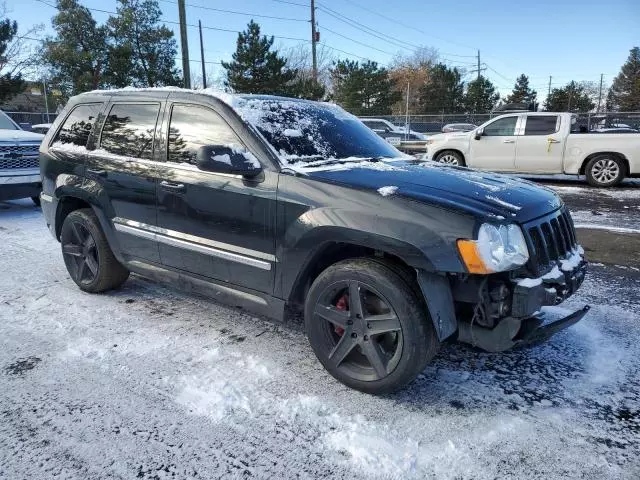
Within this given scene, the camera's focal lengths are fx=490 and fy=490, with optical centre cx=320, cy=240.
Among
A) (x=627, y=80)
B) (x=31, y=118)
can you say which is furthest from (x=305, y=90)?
(x=627, y=80)

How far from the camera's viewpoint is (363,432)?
2.50m

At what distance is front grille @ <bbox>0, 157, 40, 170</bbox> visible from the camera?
8.12 m

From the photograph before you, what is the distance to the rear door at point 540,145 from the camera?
11602 mm

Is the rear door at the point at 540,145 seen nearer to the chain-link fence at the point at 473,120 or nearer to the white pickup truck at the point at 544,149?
the white pickup truck at the point at 544,149

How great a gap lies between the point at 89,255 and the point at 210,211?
1.74 metres

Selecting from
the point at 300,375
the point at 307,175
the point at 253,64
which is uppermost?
the point at 253,64

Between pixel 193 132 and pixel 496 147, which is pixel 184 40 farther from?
pixel 193 132

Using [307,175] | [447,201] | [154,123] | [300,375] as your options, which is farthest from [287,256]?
[154,123]

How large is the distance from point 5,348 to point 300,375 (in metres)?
2.09

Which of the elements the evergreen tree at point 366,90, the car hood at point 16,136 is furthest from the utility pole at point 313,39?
the car hood at point 16,136

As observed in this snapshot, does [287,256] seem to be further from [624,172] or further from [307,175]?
[624,172]

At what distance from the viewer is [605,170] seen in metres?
11.2

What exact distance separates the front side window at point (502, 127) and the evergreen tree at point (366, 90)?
30109 millimetres

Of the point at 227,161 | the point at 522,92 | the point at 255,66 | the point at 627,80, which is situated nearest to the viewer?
the point at 227,161
